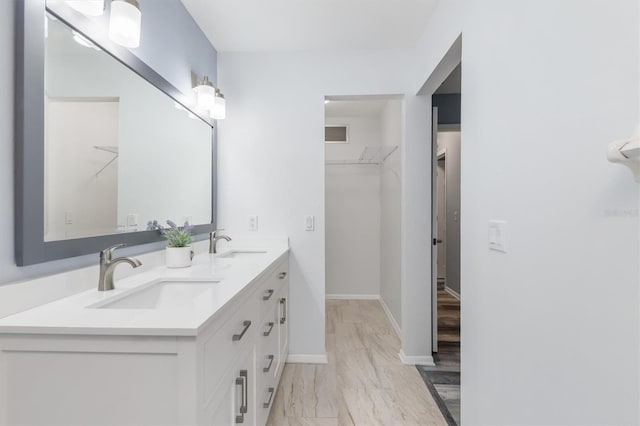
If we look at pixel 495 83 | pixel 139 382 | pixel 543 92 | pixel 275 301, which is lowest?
pixel 275 301

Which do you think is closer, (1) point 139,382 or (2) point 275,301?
(1) point 139,382

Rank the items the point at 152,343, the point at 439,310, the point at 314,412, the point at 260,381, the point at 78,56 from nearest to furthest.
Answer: the point at 152,343, the point at 78,56, the point at 260,381, the point at 314,412, the point at 439,310

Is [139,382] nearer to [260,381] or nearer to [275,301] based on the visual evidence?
[260,381]

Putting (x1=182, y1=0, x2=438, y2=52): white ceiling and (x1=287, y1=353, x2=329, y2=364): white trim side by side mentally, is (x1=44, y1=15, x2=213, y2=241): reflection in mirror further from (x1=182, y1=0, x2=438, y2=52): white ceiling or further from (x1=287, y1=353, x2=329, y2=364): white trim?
(x1=287, y1=353, x2=329, y2=364): white trim

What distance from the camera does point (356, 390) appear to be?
191 centimetres

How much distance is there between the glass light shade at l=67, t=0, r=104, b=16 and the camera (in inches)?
38.6

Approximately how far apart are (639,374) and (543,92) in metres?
0.75

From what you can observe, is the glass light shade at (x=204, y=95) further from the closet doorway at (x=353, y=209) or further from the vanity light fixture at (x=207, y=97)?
the closet doorway at (x=353, y=209)

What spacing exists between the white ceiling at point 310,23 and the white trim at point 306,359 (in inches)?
97.0

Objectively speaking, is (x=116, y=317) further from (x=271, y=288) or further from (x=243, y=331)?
(x=271, y=288)

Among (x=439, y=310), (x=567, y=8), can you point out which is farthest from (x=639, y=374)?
(x=439, y=310)

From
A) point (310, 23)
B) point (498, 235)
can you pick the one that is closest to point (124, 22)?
point (310, 23)

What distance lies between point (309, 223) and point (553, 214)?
5.48 feet

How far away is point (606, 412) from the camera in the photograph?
66 centimetres
